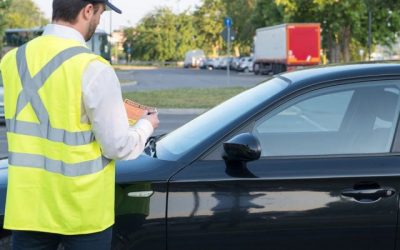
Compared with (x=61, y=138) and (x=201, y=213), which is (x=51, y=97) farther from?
(x=201, y=213)

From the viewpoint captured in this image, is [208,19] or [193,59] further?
[208,19]

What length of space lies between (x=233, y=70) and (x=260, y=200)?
61.4 m

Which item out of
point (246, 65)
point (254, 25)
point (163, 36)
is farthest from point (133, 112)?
point (163, 36)

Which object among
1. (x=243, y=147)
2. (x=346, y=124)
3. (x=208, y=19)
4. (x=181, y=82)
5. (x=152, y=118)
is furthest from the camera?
(x=208, y=19)

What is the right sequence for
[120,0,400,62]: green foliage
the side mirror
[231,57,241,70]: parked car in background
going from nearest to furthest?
the side mirror < [120,0,400,62]: green foliage < [231,57,241,70]: parked car in background

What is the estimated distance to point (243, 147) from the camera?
9.51 ft

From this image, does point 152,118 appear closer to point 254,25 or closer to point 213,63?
point 254,25

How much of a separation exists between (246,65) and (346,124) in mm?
55855

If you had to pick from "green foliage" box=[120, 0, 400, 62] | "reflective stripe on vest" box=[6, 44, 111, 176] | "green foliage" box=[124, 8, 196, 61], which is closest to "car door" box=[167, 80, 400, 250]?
"reflective stripe on vest" box=[6, 44, 111, 176]

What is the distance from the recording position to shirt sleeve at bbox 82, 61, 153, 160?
7.22 feet

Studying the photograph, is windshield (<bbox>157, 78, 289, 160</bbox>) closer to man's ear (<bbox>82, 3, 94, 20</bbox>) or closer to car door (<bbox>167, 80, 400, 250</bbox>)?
car door (<bbox>167, 80, 400, 250</bbox>)

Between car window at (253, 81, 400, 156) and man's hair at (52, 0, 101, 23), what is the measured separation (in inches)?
48.2

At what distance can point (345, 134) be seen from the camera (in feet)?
10.7

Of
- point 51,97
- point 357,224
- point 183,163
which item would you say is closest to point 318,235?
point 357,224
